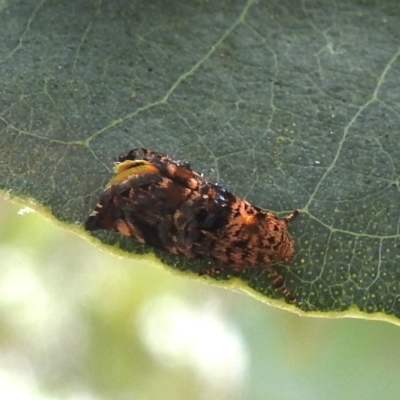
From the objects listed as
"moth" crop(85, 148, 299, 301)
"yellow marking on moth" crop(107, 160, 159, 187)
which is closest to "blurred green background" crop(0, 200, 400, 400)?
"moth" crop(85, 148, 299, 301)

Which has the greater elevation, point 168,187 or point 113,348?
point 168,187

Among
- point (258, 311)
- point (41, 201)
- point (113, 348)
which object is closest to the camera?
point (41, 201)

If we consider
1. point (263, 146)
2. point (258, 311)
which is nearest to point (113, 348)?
point (258, 311)

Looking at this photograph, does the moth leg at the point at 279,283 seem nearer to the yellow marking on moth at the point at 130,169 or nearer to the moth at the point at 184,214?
the moth at the point at 184,214

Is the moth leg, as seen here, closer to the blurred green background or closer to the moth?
the moth

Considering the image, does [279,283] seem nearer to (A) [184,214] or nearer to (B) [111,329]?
(A) [184,214]

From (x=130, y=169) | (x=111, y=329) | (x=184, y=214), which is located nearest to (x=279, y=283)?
(x=184, y=214)

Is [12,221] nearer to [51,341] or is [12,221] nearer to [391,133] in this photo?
[51,341]
